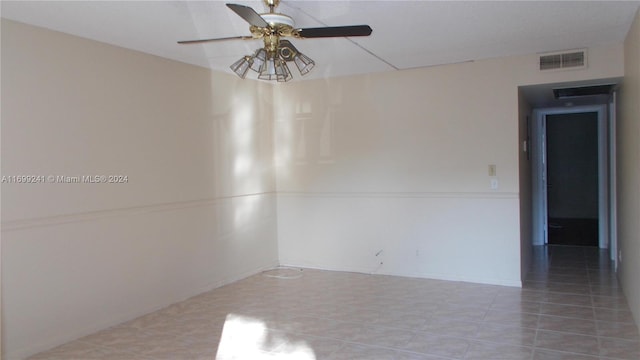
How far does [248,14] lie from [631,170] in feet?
10.7

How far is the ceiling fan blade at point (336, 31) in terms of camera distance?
258 cm

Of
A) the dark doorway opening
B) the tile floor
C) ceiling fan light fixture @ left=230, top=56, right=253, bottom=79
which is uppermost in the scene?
ceiling fan light fixture @ left=230, top=56, right=253, bottom=79

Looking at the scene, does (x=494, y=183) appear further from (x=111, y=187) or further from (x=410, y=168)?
(x=111, y=187)

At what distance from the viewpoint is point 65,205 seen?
11.3 ft

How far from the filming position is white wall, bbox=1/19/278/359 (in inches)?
125

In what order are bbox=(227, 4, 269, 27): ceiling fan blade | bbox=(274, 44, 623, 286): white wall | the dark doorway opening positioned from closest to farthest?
bbox=(227, 4, 269, 27): ceiling fan blade → bbox=(274, 44, 623, 286): white wall → the dark doorway opening

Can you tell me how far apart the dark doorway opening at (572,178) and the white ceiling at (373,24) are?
10.9ft

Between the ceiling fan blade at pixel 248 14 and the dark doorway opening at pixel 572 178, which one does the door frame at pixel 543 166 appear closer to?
the dark doorway opening at pixel 572 178

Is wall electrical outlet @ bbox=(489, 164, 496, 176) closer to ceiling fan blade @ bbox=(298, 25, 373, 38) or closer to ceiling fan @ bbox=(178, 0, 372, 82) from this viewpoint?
ceiling fan @ bbox=(178, 0, 372, 82)

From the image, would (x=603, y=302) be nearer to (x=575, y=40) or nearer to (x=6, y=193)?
(x=575, y=40)

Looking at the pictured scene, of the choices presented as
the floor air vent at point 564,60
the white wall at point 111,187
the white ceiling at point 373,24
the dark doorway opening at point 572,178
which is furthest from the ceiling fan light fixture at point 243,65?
the dark doorway opening at point 572,178

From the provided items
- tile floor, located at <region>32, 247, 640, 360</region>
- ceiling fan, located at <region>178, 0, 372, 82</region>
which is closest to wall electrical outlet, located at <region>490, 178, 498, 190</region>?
tile floor, located at <region>32, 247, 640, 360</region>

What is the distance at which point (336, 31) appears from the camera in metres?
2.65

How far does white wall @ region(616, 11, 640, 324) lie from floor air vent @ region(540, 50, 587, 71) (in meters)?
0.36
